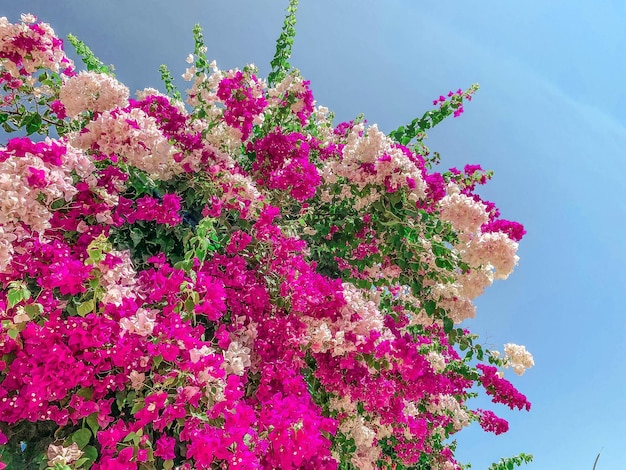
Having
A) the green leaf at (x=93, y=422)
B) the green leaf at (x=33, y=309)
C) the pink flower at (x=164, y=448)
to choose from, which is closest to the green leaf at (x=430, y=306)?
the pink flower at (x=164, y=448)

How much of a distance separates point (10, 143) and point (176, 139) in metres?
1.30

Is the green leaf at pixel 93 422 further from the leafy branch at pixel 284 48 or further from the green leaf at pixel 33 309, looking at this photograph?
the leafy branch at pixel 284 48

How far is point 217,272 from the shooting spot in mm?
3145

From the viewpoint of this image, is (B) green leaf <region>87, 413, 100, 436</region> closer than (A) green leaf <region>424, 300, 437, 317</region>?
Yes

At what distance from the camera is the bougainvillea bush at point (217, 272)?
2.19 metres

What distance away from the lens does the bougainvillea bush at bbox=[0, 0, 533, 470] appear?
7.18ft

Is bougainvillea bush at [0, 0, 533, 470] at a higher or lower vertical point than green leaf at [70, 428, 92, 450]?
higher

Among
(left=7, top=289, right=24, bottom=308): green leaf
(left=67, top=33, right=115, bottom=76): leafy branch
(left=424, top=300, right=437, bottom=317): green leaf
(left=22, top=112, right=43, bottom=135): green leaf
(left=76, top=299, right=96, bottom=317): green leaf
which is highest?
(left=67, top=33, right=115, bottom=76): leafy branch

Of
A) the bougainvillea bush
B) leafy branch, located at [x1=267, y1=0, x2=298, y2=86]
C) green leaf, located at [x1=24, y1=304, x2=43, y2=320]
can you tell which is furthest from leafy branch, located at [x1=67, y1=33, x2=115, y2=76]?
green leaf, located at [x1=24, y1=304, x2=43, y2=320]

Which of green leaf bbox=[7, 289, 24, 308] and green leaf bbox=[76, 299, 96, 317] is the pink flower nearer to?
green leaf bbox=[76, 299, 96, 317]

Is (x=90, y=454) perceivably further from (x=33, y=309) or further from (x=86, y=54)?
(x=86, y=54)

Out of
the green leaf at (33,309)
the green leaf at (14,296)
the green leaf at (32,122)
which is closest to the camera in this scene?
the green leaf at (14,296)

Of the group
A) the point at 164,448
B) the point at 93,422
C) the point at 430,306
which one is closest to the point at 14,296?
the point at 93,422

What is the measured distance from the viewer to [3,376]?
7.63 ft
